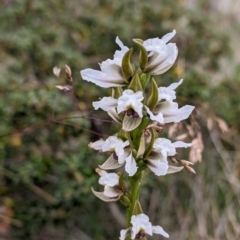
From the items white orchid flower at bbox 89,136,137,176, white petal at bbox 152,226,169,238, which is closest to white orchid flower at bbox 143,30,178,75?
white orchid flower at bbox 89,136,137,176

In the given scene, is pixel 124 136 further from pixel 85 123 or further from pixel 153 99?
pixel 85 123

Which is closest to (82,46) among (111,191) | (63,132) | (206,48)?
(206,48)

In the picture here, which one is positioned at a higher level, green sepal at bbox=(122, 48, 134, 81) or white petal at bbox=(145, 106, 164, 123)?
green sepal at bbox=(122, 48, 134, 81)

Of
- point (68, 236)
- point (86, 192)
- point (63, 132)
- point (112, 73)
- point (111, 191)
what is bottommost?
point (68, 236)

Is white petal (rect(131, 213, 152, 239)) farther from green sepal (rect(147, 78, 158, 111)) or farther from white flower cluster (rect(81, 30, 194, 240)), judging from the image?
green sepal (rect(147, 78, 158, 111))

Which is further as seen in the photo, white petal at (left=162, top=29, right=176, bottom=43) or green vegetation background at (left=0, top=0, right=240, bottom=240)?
green vegetation background at (left=0, top=0, right=240, bottom=240)

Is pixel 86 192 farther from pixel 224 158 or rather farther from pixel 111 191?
pixel 111 191

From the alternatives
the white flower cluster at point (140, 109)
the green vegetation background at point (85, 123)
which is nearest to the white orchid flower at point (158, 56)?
the white flower cluster at point (140, 109)
